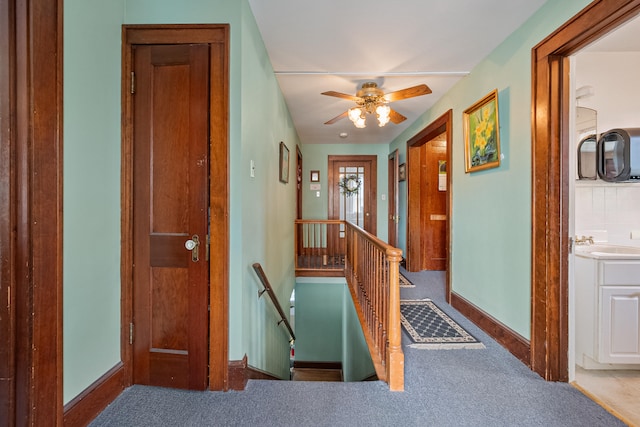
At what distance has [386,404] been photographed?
155 centimetres

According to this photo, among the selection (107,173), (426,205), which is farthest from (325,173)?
(107,173)

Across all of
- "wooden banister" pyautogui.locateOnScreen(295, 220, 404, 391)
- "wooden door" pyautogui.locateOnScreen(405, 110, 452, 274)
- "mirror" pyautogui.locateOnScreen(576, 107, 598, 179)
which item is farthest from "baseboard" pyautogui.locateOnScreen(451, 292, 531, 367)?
"wooden door" pyautogui.locateOnScreen(405, 110, 452, 274)

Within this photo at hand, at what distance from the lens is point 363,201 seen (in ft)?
19.6

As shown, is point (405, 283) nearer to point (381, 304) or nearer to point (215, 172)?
point (381, 304)

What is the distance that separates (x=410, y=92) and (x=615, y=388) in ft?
8.72

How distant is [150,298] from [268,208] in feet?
3.84

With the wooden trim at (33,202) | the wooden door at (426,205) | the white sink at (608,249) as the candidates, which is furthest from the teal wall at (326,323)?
the wooden trim at (33,202)

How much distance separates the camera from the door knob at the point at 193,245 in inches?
64.7

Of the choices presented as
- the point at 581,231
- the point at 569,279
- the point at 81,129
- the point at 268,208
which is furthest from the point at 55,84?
the point at 581,231

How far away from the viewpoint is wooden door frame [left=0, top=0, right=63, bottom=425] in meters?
1.06

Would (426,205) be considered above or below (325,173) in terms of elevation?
below

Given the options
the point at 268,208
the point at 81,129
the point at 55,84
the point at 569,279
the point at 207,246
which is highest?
the point at 55,84

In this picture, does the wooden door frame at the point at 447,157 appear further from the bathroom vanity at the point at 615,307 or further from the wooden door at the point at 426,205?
the bathroom vanity at the point at 615,307

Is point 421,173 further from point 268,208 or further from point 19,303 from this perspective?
point 19,303
